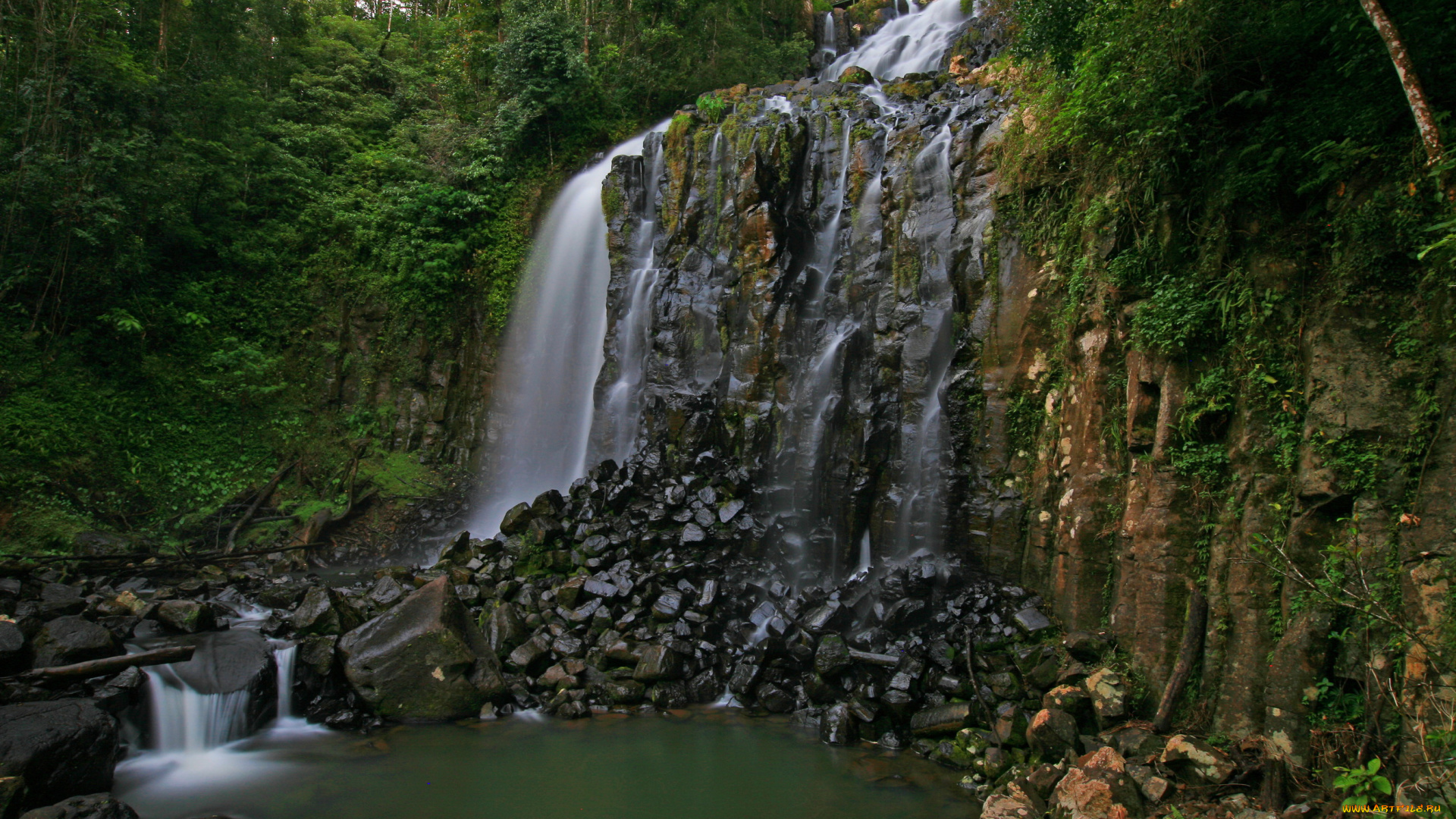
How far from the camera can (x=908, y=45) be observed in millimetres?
19734

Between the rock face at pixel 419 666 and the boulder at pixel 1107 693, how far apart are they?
20.1 feet

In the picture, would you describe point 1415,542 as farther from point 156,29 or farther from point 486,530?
point 156,29

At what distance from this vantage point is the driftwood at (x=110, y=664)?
6.45 metres

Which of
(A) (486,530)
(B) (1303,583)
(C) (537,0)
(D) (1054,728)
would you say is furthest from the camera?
(C) (537,0)

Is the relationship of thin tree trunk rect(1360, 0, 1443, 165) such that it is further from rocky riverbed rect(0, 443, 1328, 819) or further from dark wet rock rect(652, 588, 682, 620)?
dark wet rock rect(652, 588, 682, 620)

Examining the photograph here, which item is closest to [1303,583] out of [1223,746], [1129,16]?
[1223,746]

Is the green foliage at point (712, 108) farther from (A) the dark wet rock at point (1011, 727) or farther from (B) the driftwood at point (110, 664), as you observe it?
(B) the driftwood at point (110, 664)

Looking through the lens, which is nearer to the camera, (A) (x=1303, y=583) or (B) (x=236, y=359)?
(A) (x=1303, y=583)

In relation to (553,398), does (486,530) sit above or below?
below

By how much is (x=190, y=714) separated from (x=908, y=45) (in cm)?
2113

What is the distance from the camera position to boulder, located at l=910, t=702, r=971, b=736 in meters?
7.13

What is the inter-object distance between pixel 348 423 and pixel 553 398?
4.50 m

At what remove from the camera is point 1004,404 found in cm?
893

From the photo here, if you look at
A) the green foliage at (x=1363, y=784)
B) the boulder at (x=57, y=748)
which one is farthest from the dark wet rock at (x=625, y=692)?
the green foliage at (x=1363, y=784)
